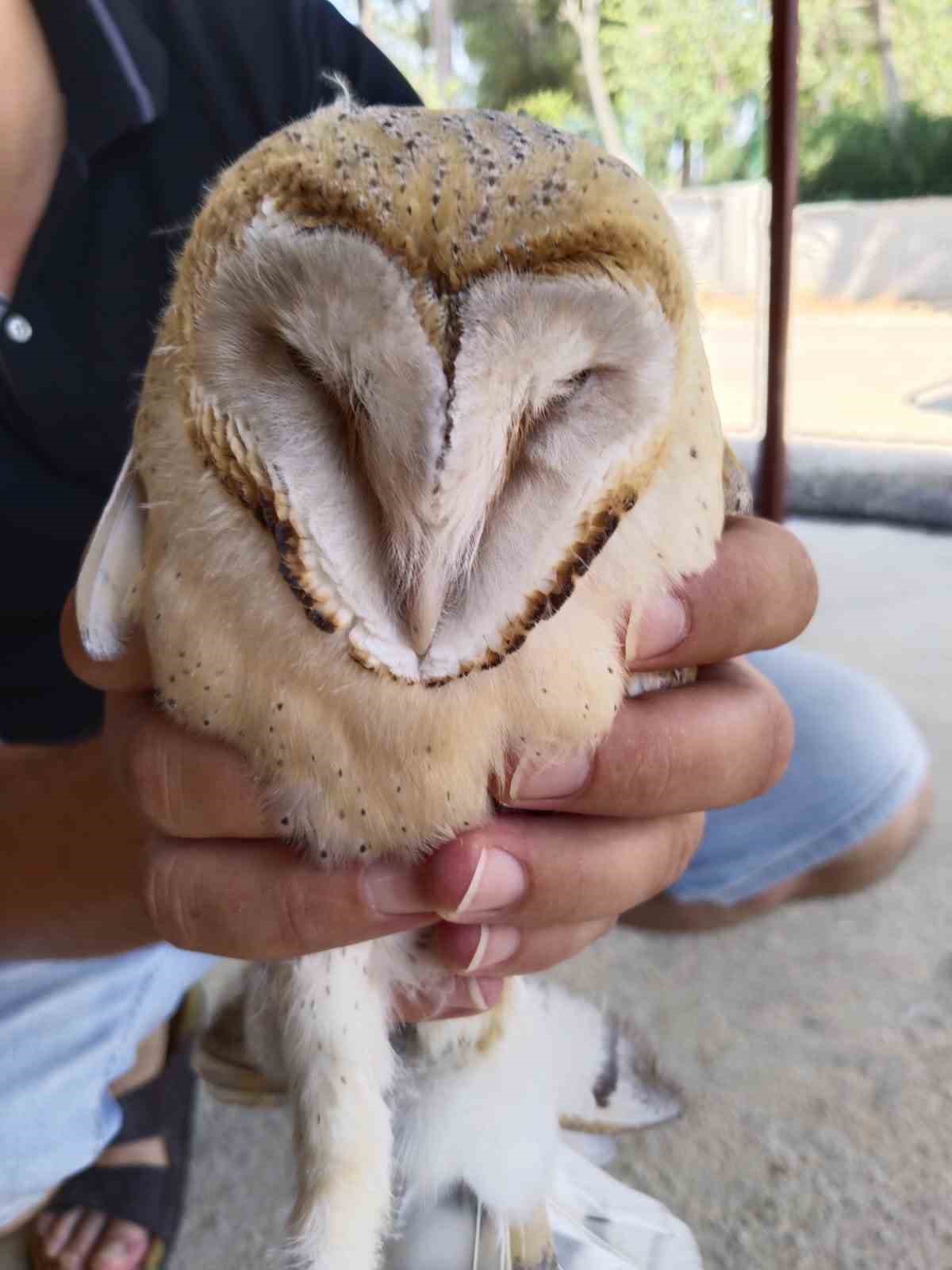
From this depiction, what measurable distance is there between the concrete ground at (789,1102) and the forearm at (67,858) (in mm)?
387

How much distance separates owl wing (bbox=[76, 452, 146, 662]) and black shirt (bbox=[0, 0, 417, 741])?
0.39m

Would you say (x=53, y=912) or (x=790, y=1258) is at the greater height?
(x=53, y=912)

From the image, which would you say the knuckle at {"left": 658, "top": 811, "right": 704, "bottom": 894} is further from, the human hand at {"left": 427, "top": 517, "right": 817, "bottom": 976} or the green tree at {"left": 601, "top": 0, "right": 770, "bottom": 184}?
the green tree at {"left": 601, "top": 0, "right": 770, "bottom": 184}

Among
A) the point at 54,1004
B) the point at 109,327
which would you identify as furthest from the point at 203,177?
the point at 54,1004

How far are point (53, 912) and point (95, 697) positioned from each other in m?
0.28

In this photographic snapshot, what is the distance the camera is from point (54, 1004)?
0.92 metres

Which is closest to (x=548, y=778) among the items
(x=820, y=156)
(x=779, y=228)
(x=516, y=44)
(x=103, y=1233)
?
(x=103, y=1233)

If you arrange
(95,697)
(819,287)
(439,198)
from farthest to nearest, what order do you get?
(819,287), (95,697), (439,198)

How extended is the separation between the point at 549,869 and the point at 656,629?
0.16 metres

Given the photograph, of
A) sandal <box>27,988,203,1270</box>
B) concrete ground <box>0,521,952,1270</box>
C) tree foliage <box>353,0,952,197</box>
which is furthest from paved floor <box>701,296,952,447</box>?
sandal <box>27,988,203,1270</box>

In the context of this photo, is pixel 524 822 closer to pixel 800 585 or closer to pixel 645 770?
pixel 645 770

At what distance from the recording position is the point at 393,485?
1.35 feet

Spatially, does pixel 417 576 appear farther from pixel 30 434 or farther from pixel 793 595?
pixel 30 434

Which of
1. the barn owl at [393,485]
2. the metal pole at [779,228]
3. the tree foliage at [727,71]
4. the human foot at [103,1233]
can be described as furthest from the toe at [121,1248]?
the metal pole at [779,228]
